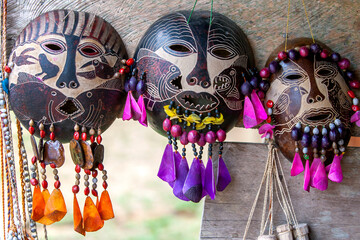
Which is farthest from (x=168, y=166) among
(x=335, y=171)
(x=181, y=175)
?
(x=335, y=171)

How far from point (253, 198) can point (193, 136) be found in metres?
0.34

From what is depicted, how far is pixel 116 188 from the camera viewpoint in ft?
10.1

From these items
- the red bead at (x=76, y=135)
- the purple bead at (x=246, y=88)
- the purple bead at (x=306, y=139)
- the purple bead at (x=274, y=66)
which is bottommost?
the purple bead at (x=306, y=139)

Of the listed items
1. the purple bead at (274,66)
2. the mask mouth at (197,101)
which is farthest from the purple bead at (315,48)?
the mask mouth at (197,101)

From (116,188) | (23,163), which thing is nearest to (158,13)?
(23,163)

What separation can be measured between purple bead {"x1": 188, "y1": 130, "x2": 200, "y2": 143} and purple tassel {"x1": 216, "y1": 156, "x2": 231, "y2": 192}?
0.44 ft

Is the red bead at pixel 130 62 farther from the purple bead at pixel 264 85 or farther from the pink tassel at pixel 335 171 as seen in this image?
the pink tassel at pixel 335 171

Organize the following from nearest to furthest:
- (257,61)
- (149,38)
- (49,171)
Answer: (149,38) → (257,61) → (49,171)

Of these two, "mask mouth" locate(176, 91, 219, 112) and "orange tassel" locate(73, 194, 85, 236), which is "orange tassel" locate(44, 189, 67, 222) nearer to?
"orange tassel" locate(73, 194, 85, 236)

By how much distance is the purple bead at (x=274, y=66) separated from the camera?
123cm

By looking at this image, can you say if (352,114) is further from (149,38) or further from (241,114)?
(149,38)

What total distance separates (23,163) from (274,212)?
790 mm

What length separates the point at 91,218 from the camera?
121 centimetres

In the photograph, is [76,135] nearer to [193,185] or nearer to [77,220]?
[77,220]
